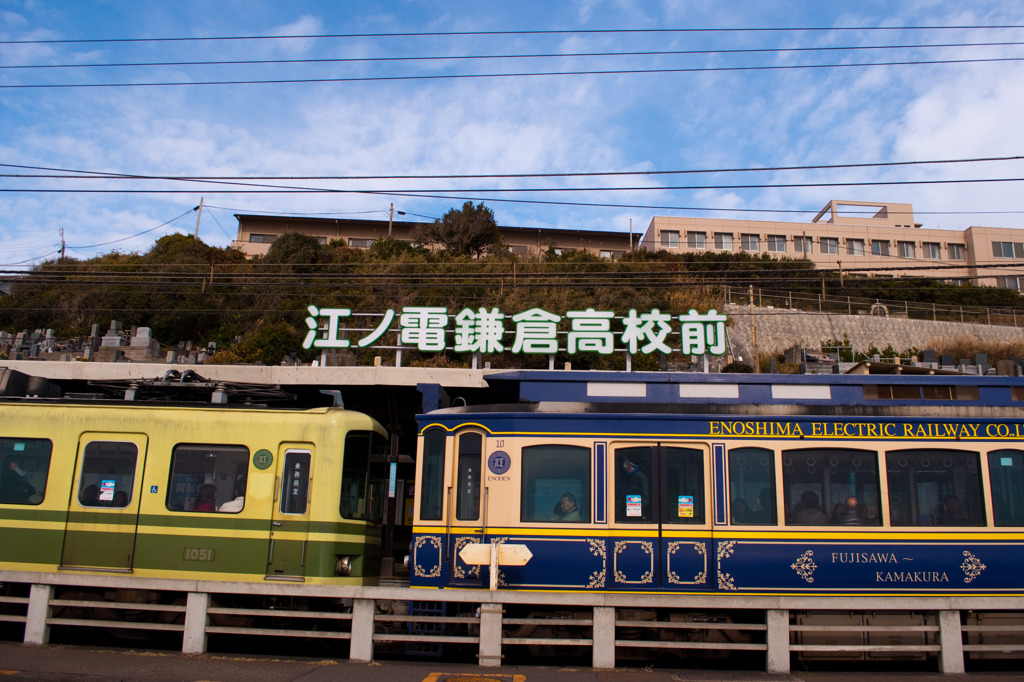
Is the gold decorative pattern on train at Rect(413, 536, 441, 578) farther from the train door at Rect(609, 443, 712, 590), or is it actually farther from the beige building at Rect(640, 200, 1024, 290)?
the beige building at Rect(640, 200, 1024, 290)

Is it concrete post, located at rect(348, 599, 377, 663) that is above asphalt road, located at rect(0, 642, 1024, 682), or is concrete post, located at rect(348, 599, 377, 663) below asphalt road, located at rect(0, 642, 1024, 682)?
above

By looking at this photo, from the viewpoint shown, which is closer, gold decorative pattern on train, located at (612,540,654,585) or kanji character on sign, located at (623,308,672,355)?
gold decorative pattern on train, located at (612,540,654,585)

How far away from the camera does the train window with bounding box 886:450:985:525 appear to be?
9477mm

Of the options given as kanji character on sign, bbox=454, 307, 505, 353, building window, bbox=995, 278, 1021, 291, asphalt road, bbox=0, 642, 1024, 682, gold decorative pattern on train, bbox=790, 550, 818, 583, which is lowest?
asphalt road, bbox=0, 642, 1024, 682

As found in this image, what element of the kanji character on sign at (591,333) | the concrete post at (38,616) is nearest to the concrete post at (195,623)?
the concrete post at (38,616)

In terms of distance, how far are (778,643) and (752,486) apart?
204 centimetres

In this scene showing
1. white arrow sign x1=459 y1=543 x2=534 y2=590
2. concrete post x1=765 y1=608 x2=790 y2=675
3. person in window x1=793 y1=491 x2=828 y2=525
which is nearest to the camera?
concrete post x1=765 y1=608 x2=790 y2=675

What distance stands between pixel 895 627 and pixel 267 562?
777cm

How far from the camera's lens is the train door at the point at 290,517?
32.3 feet

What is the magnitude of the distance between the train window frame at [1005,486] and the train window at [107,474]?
11.5m

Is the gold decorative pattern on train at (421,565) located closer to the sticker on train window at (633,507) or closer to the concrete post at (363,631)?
the concrete post at (363,631)

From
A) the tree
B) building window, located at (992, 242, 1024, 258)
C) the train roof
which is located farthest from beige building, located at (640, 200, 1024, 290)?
the train roof

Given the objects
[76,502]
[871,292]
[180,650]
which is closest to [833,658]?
[180,650]

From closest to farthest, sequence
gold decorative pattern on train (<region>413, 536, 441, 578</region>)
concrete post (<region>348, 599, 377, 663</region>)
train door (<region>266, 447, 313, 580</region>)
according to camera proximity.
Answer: concrete post (<region>348, 599, 377, 663</region>) → gold decorative pattern on train (<region>413, 536, 441, 578</region>) → train door (<region>266, 447, 313, 580</region>)
